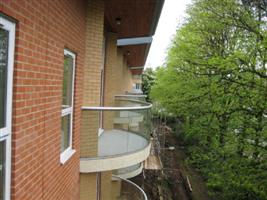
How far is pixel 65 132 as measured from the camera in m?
4.76

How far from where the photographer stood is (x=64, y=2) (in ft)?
13.7

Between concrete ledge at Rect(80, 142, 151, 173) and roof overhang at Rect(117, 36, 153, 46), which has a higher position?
roof overhang at Rect(117, 36, 153, 46)

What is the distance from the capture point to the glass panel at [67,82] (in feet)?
15.1

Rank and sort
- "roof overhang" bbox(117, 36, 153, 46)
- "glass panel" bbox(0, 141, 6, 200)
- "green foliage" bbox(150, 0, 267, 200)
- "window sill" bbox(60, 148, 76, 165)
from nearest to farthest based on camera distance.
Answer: "glass panel" bbox(0, 141, 6, 200), "window sill" bbox(60, 148, 76, 165), "green foliage" bbox(150, 0, 267, 200), "roof overhang" bbox(117, 36, 153, 46)

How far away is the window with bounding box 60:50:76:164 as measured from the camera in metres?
4.58

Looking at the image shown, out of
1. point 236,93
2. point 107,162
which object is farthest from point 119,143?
point 236,93

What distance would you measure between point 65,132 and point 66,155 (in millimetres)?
391

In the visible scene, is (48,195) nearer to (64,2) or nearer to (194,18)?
(64,2)

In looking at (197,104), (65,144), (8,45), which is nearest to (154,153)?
(197,104)

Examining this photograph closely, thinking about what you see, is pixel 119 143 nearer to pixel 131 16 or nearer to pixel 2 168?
pixel 131 16

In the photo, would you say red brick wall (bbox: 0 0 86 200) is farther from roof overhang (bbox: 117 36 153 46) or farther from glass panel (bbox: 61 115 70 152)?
roof overhang (bbox: 117 36 153 46)

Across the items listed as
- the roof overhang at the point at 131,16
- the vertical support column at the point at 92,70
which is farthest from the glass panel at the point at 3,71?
the roof overhang at the point at 131,16

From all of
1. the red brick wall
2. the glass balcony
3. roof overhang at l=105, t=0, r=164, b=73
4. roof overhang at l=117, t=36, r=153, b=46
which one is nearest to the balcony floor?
the glass balcony

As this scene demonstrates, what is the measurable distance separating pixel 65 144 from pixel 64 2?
7.53 feet
